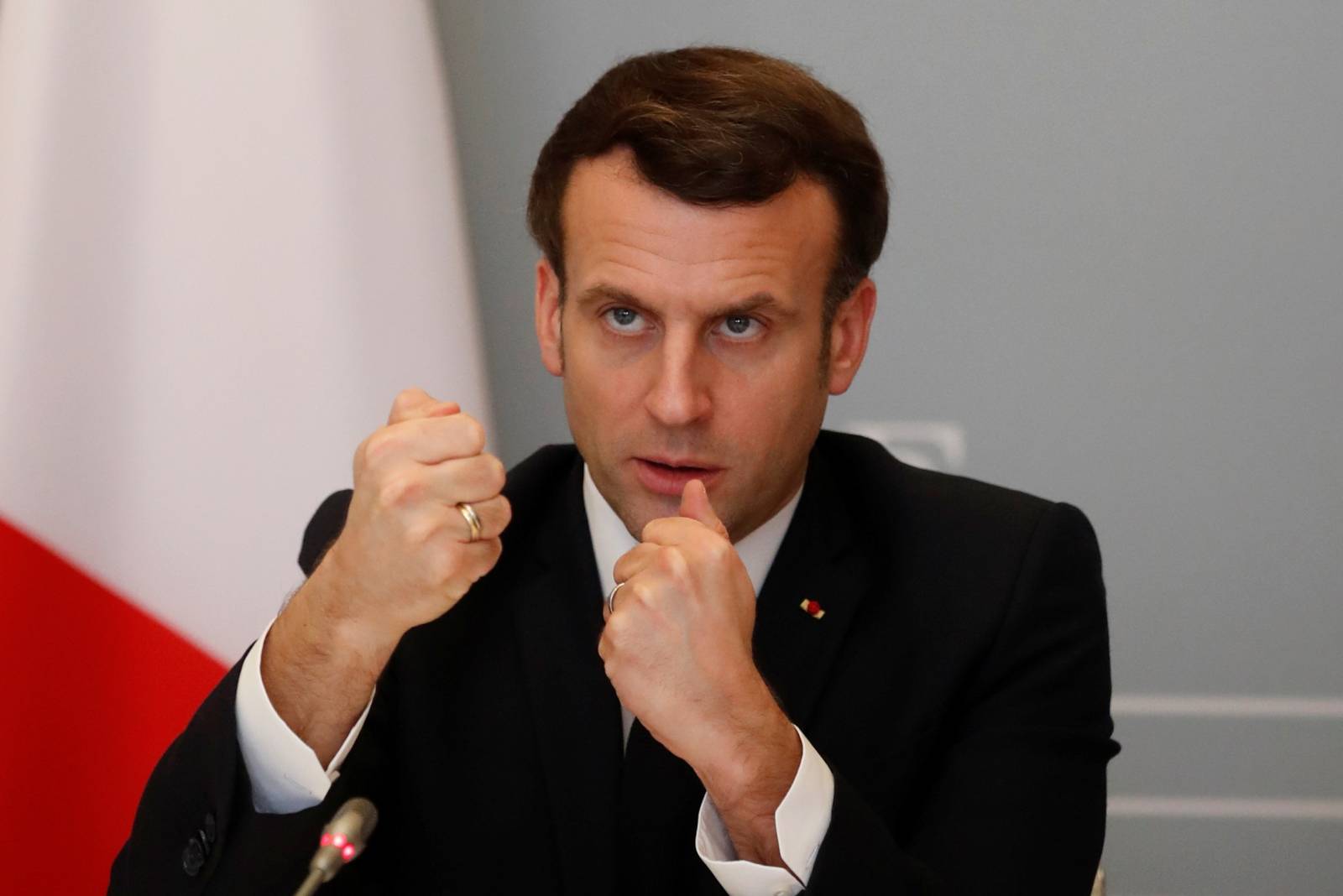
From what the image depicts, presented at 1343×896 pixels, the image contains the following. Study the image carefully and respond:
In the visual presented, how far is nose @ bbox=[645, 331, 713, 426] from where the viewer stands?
1820 millimetres

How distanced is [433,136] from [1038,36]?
4.19 feet

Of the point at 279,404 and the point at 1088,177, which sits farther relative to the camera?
the point at 1088,177

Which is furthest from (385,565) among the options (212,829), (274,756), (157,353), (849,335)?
(157,353)

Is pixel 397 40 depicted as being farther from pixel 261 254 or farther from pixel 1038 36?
pixel 1038 36

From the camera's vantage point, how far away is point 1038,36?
308cm

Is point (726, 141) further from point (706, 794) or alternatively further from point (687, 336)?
point (706, 794)

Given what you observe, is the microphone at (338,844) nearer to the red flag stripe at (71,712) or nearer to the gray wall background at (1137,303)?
the red flag stripe at (71,712)

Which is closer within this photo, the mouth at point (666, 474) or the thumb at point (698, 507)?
the thumb at point (698, 507)

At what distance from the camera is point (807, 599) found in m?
2.02

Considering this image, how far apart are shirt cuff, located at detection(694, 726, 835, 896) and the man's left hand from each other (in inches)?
0.6

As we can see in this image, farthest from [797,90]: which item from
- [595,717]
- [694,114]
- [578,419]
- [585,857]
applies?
[585,857]

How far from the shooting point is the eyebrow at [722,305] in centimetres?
186

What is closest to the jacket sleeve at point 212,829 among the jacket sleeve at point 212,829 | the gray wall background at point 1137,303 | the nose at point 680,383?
the jacket sleeve at point 212,829

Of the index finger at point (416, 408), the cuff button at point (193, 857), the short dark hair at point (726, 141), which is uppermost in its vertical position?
the short dark hair at point (726, 141)
